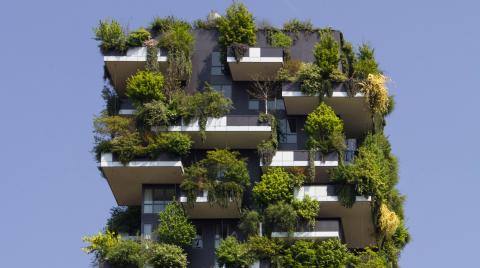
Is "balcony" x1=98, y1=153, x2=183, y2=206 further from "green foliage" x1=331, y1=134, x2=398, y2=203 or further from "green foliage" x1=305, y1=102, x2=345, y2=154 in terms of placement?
"green foliage" x1=331, y1=134, x2=398, y2=203

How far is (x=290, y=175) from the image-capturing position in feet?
310

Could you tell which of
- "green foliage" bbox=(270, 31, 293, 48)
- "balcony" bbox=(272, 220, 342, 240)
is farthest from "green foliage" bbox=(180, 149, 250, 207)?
"green foliage" bbox=(270, 31, 293, 48)

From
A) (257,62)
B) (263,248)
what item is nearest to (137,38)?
(257,62)

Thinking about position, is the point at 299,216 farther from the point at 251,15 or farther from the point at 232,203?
the point at 251,15

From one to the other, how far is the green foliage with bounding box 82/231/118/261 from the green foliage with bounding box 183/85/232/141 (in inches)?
282

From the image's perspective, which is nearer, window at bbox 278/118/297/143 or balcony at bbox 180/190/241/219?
balcony at bbox 180/190/241/219

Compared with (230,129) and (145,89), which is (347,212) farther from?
(145,89)

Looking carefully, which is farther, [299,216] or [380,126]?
[380,126]

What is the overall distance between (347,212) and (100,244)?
1294 cm

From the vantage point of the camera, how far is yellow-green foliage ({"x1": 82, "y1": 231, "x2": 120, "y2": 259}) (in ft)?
306

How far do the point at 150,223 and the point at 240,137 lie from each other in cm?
650

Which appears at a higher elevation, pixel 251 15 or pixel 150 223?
pixel 251 15

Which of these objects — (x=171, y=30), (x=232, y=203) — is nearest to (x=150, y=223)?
(x=232, y=203)

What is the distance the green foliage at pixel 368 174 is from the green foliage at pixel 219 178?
485 cm
